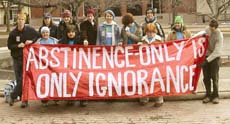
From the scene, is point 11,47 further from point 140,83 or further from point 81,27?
point 140,83

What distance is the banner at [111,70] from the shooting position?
866 centimetres

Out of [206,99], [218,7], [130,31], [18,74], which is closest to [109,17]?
[130,31]

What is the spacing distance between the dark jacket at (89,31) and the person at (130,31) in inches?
25.2

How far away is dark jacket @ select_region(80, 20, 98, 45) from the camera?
9.39 meters

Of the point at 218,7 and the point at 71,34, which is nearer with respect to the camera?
the point at 71,34

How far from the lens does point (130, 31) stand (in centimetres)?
930

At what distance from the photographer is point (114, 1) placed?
3412cm

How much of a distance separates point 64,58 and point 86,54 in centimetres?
43

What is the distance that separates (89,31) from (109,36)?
21.4 inches

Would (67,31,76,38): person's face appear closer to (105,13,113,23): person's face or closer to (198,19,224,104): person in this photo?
(105,13,113,23): person's face

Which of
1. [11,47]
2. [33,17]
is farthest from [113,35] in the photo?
[33,17]

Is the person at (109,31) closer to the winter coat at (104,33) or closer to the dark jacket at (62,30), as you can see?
the winter coat at (104,33)

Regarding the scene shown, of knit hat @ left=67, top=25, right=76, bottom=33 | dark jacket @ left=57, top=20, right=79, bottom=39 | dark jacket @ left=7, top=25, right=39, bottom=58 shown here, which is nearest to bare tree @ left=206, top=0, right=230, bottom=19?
dark jacket @ left=57, top=20, right=79, bottom=39

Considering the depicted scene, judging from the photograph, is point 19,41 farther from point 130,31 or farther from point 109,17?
point 130,31
